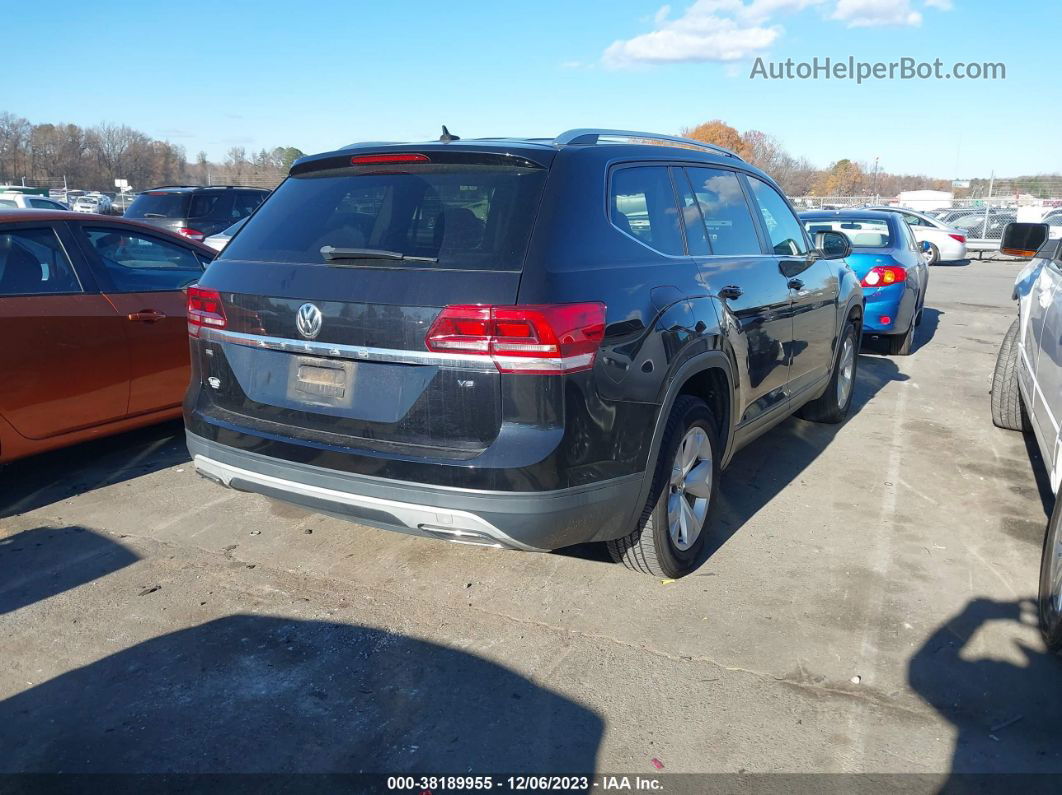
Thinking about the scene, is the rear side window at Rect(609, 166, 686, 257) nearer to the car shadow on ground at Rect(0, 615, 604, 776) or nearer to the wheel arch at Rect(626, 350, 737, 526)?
the wheel arch at Rect(626, 350, 737, 526)

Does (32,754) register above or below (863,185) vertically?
below

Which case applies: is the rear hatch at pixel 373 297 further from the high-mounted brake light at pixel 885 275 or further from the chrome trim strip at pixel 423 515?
the high-mounted brake light at pixel 885 275

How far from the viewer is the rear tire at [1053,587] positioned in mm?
3178

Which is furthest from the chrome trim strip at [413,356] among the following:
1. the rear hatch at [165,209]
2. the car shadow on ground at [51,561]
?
the rear hatch at [165,209]

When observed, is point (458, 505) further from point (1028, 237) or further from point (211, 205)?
point (211, 205)

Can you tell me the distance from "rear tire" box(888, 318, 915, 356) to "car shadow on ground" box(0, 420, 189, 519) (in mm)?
7596

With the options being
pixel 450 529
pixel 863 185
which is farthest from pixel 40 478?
pixel 863 185

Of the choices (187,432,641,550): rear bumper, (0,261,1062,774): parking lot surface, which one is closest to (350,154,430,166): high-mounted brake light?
(187,432,641,550): rear bumper

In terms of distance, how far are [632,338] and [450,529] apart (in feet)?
3.19

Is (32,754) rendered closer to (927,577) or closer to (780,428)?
(927,577)

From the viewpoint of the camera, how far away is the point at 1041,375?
15.1 feet

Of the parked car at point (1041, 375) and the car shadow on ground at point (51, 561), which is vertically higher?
the parked car at point (1041, 375)

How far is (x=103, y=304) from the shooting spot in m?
4.98

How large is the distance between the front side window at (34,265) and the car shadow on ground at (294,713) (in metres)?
2.44
